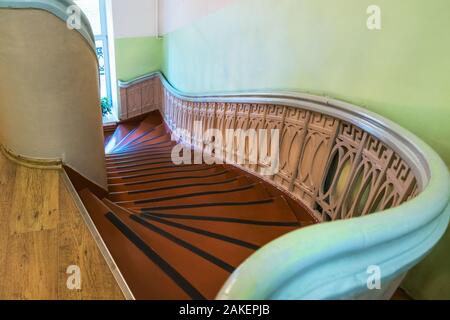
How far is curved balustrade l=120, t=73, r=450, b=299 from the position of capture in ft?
2.51

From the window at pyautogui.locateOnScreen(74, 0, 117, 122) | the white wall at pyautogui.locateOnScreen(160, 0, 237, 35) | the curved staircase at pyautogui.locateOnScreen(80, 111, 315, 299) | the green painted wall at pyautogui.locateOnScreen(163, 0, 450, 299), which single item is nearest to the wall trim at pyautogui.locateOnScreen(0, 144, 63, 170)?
the curved staircase at pyautogui.locateOnScreen(80, 111, 315, 299)

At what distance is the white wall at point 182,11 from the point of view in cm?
471

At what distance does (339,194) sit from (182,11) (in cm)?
496

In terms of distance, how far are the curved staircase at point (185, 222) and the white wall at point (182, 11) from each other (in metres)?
2.29

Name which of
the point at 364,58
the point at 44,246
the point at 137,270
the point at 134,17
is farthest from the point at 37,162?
the point at 134,17

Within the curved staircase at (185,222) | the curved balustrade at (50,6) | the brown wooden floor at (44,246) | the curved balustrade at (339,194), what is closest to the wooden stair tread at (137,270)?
the curved staircase at (185,222)

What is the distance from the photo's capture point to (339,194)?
2469mm

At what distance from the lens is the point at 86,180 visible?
2.73 meters

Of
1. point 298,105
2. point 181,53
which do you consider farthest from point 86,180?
point 181,53

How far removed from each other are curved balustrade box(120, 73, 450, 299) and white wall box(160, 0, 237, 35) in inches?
50.5

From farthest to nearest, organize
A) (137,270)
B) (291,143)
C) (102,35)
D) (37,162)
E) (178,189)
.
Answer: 1. (102,35)
2. (178,189)
3. (291,143)
4. (37,162)
5. (137,270)

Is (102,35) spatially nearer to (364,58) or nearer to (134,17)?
(134,17)

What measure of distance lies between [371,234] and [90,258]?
129cm

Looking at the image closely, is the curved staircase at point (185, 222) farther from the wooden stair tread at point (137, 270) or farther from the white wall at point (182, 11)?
the white wall at point (182, 11)
